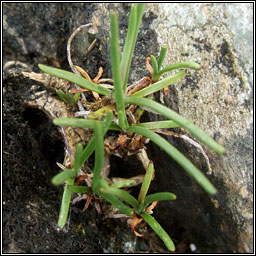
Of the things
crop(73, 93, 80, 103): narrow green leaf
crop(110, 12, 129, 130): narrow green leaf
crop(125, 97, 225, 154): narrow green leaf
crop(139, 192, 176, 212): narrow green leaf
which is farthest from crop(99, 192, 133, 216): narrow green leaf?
crop(73, 93, 80, 103): narrow green leaf

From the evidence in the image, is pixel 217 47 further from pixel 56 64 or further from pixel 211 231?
pixel 211 231

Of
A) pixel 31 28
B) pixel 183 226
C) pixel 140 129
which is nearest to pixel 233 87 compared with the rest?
pixel 140 129

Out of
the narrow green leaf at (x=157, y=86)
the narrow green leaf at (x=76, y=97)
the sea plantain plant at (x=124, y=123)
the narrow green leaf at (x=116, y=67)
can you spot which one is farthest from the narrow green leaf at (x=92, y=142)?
the narrow green leaf at (x=76, y=97)

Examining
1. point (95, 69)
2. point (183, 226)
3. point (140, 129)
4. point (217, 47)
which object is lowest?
point (183, 226)

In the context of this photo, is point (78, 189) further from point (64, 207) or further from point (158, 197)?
point (158, 197)

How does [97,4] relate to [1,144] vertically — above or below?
above
